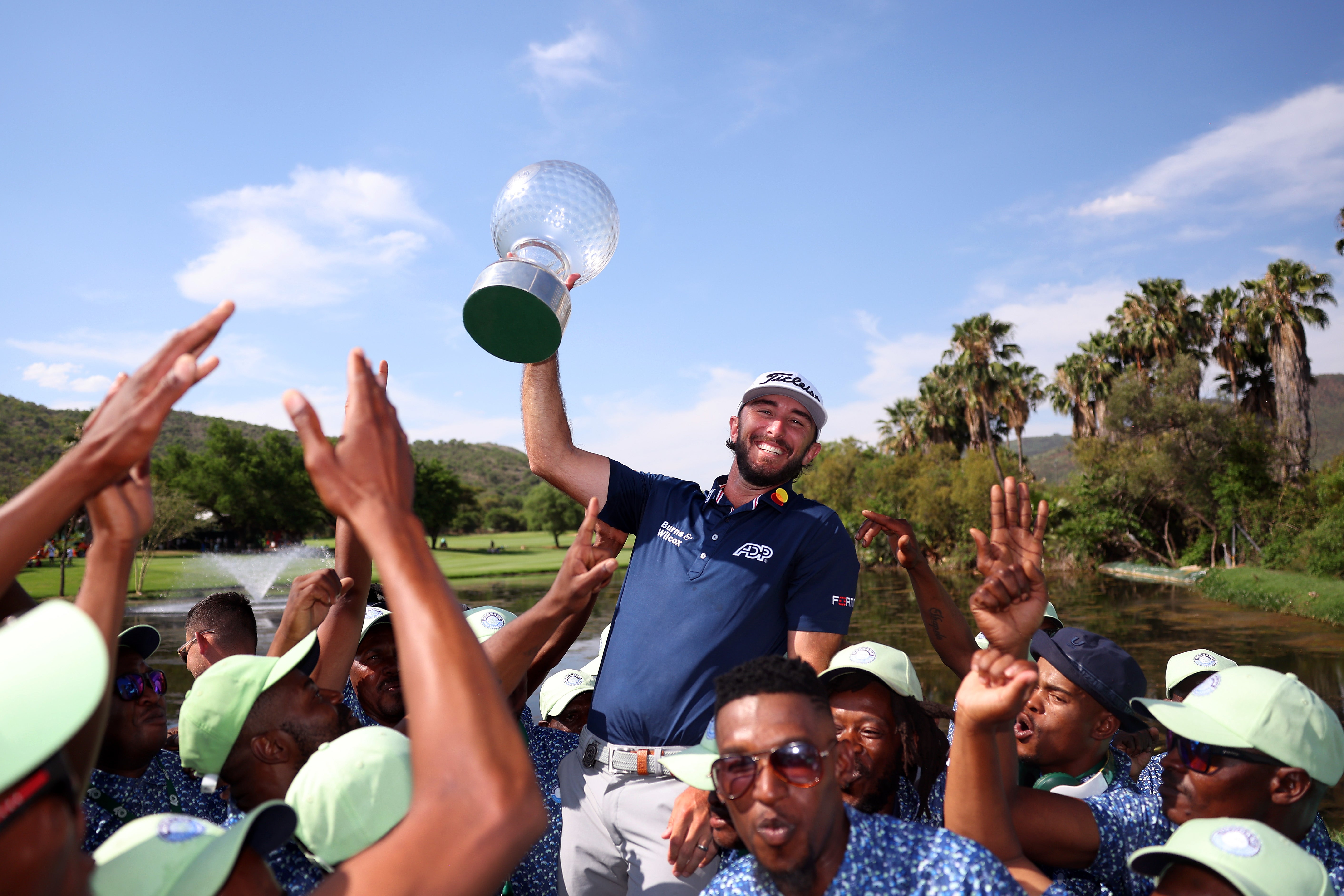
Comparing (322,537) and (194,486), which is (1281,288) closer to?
(194,486)

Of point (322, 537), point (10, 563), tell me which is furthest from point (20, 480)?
point (10, 563)

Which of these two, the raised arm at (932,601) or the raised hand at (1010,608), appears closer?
the raised hand at (1010,608)

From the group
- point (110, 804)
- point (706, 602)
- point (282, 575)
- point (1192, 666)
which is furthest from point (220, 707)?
point (282, 575)

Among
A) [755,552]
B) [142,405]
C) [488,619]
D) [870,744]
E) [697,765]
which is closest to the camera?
[142,405]

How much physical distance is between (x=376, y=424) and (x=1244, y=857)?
2.23m

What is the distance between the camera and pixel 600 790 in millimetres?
3568

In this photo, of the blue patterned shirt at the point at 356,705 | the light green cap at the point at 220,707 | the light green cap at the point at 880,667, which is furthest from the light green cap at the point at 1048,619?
the light green cap at the point at 220,707

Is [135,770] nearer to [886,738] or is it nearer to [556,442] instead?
[556,442]

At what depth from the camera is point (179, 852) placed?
1798mm

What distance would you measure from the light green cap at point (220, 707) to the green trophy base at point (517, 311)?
1.54 metres

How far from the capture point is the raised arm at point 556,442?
412 cm

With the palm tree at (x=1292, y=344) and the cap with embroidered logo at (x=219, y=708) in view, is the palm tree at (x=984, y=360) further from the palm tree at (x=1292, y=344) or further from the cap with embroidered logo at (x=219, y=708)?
the cap with embroidered logo at (x=219, y=708)

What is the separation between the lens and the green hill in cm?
5959

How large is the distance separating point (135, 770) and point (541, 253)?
2.79 meters
